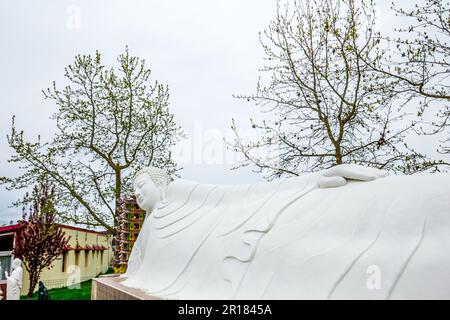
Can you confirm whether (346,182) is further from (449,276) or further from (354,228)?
(449,276)

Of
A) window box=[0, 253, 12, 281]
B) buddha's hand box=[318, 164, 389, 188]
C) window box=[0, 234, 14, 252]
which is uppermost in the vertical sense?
buddha's hand box=[318, 164, 389, 188]

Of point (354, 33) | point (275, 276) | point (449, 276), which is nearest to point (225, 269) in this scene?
point (275, 276)

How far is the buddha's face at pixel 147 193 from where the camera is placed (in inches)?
167

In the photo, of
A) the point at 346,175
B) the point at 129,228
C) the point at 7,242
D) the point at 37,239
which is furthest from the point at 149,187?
the point at 7,242

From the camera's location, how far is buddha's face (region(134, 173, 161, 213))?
13.9ft

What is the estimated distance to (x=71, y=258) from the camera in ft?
44.8

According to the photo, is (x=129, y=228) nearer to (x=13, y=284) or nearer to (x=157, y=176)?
(x=13, y=284)

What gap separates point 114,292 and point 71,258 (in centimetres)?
1117

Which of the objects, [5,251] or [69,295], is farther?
[5,251]

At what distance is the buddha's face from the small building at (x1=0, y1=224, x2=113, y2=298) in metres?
6.27

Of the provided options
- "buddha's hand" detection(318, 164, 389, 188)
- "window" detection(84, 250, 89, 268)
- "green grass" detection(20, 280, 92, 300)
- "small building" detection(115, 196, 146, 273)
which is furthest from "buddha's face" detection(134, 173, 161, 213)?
"window" detection(84, 250, 89, 268)

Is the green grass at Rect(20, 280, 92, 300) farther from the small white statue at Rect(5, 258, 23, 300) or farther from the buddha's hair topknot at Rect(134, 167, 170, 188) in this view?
the buddha's hair topknot at Rect(134, 167, 170, 188)

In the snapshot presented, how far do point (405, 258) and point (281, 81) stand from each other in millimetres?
5025

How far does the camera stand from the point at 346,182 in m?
2.66
